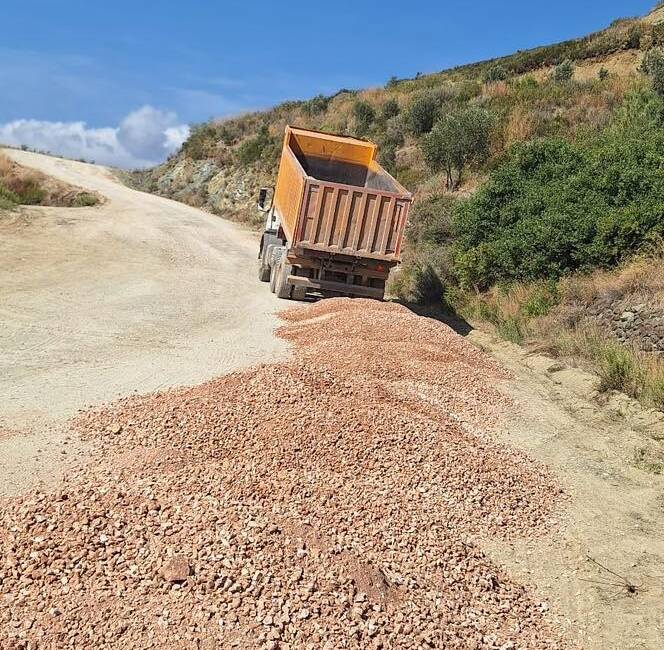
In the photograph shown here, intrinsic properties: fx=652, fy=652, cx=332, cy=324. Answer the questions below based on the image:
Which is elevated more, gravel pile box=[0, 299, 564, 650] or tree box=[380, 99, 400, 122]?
tree box=[380, 99, 400, 122]

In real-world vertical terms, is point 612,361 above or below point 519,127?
below

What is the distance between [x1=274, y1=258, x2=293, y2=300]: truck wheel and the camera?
548 inches

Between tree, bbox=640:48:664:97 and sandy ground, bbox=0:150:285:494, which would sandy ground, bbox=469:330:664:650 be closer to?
sandy ground, bbox=0:150:285:494

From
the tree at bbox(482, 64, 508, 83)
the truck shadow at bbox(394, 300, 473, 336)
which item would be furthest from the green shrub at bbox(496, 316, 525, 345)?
the tree at bbox(482, 64, 508, 83)

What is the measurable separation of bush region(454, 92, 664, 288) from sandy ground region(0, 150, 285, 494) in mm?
5370

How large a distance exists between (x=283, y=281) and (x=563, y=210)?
20.4 ft

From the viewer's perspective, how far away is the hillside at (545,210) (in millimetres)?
11547

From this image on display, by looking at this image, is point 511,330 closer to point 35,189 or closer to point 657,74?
point 657,74

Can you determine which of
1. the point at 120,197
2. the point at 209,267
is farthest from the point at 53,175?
the point at 209,267

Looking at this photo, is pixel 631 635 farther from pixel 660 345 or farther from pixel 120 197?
pixel 120 197

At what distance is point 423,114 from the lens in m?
29.4

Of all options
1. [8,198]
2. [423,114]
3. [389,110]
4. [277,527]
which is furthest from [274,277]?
[389,110]

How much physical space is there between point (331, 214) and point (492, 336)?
4107mm

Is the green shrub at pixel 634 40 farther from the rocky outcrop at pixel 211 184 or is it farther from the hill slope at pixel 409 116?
the rocky outcrop at pixel 211 184
